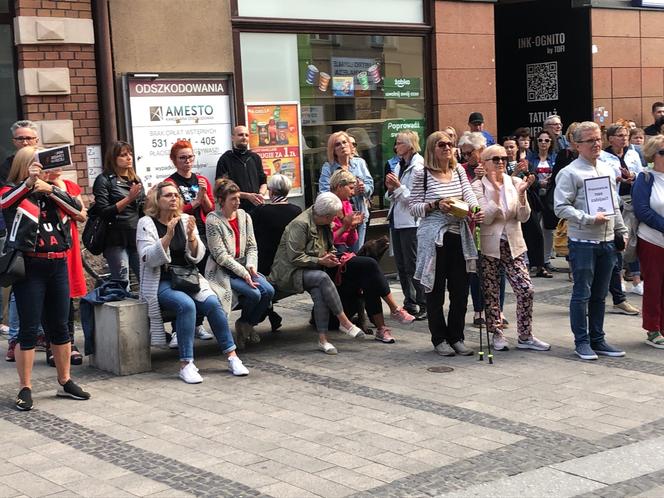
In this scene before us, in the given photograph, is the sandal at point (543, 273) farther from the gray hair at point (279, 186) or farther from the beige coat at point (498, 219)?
the gray hair at point (279, 186)

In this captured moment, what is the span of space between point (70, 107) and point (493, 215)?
15.8 feet

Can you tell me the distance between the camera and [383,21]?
45.2ft

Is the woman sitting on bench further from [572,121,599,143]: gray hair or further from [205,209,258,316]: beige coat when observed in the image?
[572,121,599,143]: gray hair

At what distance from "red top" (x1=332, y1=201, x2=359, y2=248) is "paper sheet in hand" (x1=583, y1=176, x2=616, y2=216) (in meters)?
2.19

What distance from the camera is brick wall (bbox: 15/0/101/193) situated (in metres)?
10.6

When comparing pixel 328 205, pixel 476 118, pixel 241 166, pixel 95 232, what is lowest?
pixel 95 232

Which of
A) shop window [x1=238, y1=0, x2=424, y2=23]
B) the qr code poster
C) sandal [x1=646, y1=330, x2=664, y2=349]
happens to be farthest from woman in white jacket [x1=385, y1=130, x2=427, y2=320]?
the qr code poster

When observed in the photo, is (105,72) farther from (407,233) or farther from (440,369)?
(440,369)

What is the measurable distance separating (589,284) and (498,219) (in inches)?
36.5

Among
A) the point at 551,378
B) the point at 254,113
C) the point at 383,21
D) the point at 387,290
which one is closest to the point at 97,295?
the point at 387,290

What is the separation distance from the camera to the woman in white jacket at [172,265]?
8.06 meters

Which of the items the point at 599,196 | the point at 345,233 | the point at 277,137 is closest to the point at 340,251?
the point at 345,233

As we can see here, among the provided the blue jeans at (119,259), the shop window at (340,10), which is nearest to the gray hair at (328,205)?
the blue jeans at (119,259)

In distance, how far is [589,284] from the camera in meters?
8.48
